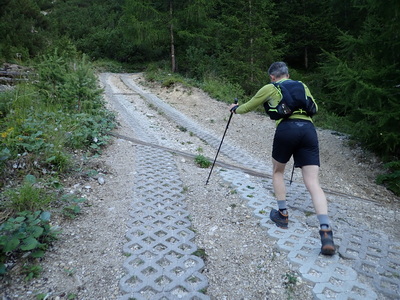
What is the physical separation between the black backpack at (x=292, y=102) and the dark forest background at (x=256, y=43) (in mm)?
3381

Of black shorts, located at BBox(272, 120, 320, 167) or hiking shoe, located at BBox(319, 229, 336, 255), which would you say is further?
black shorts, located at BBox(272, 120, 320, 167)

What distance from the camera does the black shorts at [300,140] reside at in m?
2.93

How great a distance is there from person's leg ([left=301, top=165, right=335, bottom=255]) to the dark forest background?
11.5 ft

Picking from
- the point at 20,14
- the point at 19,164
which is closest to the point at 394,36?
the point at 19,164

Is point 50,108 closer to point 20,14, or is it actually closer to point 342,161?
point 342,161

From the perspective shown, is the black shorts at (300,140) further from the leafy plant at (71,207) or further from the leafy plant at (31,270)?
Answer: the leafy plant at (31,270)

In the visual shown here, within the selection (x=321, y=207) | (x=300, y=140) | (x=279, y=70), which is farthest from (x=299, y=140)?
(x=279, y=70)

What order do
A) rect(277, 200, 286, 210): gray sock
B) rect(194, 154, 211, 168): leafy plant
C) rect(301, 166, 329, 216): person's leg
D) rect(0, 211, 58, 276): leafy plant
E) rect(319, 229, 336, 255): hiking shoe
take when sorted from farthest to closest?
1. rect(194, 154, 211, 168): leafy plant
2. rect(277, 200, 286, 210): gray sock
3. rect(301, 166, 329, 216): person's leg
4. rect(319, 229, 336, 255): hiking shoe
5. rect(0, 211, 58, 276): leafy plant

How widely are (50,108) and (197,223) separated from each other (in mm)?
4456

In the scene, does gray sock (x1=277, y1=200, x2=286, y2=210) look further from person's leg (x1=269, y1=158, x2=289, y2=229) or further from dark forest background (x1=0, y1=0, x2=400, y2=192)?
dark forest background (x1=0, y1=0, x2=400, y2=192)

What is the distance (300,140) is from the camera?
9.66 feet

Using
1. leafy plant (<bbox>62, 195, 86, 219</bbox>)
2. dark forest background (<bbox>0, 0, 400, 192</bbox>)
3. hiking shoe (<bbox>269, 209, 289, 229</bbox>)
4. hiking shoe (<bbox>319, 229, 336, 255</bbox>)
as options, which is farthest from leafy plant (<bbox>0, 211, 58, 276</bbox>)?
dark forest background (<bbox>0, 0, 400, 192</bbox>)

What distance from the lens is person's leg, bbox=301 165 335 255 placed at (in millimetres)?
2684

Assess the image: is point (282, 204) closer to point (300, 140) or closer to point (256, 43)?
point (300, 140)
